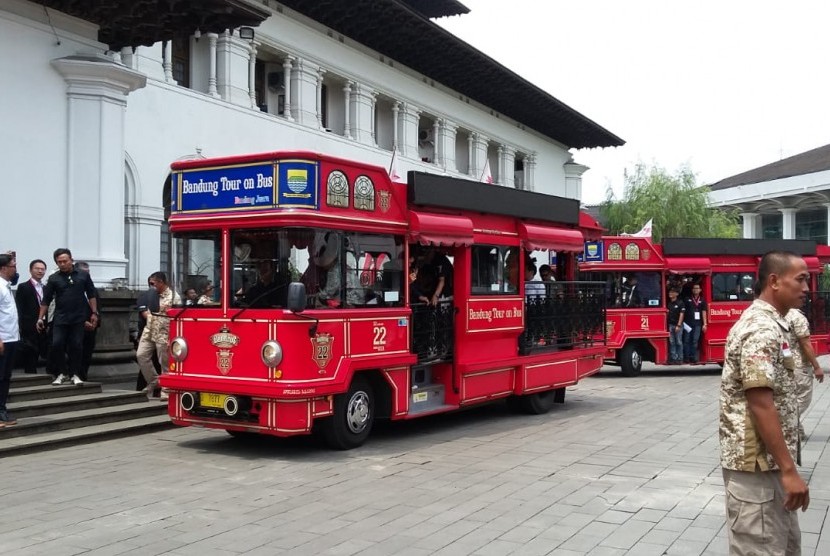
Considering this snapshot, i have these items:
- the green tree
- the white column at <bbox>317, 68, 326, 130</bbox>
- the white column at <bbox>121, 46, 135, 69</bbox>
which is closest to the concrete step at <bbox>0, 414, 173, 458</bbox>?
the white column at <bbox>121, 46, 135, 69</bbox>

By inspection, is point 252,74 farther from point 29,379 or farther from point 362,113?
point 29,379

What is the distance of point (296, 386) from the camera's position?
859 cm

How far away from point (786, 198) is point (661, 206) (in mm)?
22446

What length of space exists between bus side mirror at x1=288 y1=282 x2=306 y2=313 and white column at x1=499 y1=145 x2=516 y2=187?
84.9 feet

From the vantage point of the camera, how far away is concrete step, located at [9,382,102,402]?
35.1 feet

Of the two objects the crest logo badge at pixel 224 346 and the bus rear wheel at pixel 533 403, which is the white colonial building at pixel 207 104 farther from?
the bus rear wheel at pixel 533 403

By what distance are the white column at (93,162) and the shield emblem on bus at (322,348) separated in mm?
5905

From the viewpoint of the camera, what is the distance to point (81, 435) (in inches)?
384

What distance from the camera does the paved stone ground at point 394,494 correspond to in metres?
5.92

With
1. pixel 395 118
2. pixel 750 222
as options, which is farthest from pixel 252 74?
pixel 750 222

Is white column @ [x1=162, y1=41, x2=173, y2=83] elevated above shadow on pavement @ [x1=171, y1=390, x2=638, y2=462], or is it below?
above

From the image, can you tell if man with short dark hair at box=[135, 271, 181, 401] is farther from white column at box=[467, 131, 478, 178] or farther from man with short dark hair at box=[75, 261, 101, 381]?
white column at box=[467, 131, 478, 178]

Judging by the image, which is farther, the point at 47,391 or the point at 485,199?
the point at 485,199

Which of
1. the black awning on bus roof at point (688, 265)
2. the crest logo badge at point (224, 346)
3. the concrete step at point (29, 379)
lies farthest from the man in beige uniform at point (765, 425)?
the black awning on bus roof at point (688, 265)
